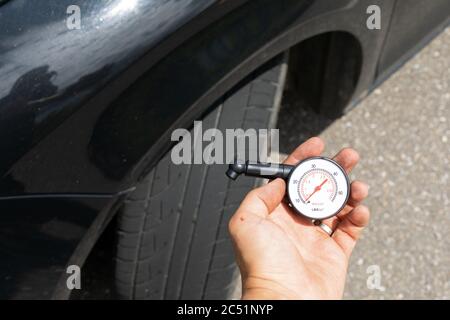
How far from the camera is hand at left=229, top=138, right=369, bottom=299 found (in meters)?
1.44

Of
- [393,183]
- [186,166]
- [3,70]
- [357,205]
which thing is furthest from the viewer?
[393,183]

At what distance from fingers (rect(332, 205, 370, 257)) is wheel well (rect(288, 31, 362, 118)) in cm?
75

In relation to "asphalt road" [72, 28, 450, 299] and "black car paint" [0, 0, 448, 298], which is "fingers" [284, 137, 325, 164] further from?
"asphalt road" [72, 28, 450, 299]

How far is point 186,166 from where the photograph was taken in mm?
1850

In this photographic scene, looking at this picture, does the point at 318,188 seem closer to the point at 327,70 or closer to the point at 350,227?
the point at 350,227

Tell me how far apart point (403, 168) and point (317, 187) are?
122 cm

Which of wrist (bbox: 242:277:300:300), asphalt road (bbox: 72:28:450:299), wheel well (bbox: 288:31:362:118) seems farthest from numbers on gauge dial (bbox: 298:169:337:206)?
asphalt road (bbox: 72:28:450:299)

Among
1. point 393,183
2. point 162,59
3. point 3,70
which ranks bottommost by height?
point 393,183

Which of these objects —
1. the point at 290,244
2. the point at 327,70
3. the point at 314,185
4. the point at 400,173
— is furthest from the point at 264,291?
the point at 400,173

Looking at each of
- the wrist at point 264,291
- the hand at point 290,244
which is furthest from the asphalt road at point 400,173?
the wrist at point 264,291

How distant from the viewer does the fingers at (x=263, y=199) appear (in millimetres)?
1516
